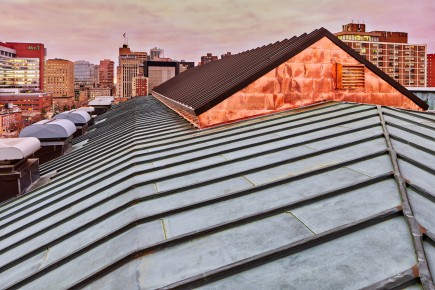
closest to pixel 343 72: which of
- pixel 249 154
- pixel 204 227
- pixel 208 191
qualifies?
pixel 249 154

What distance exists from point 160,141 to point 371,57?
186 meters

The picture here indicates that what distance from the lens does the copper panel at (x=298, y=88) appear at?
34.8ft

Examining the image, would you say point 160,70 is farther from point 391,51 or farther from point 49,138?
point 49,138

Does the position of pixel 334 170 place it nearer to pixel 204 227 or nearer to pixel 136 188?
pixel 204 227

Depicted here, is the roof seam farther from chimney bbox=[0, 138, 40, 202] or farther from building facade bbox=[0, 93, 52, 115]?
building facade bbox=[0, 93, 52, 115]

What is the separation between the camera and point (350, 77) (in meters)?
12.1

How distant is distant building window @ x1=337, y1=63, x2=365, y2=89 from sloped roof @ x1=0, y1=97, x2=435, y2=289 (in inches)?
139

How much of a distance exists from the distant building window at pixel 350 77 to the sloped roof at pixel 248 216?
139 inches

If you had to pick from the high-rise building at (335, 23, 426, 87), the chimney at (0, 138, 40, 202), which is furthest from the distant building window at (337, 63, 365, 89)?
the high-rise building at (335, 23, 426, 87)

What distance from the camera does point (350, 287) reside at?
9.23ft

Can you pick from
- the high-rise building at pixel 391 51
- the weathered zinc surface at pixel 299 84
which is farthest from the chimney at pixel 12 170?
the high-rise building at pixel 391 51

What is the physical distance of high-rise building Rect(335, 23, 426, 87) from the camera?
166 m

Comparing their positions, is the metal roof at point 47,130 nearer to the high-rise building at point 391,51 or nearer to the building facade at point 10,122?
the building facade at point 10,122

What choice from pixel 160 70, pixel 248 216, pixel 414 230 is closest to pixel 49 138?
pixel 248 216
